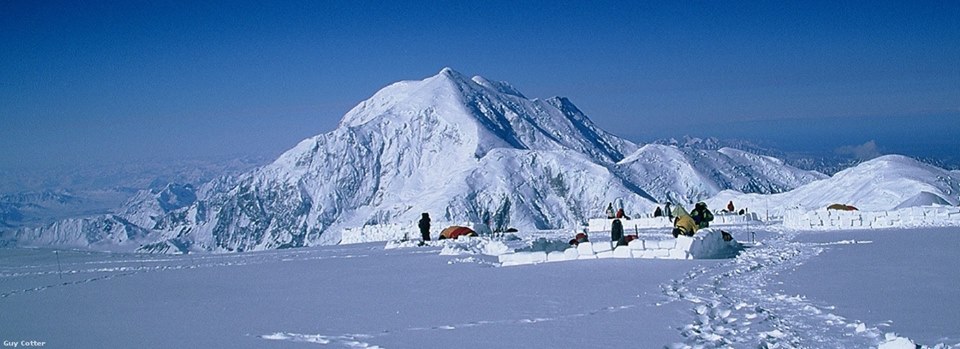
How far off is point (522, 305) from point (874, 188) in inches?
1746

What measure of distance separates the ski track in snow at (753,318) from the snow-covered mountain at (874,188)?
113ft

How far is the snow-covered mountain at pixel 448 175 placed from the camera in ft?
311

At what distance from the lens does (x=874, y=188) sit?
157 ft

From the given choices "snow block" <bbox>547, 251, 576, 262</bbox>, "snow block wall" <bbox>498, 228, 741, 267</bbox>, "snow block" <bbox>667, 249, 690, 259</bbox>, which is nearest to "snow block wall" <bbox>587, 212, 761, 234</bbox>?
"snow block wall" <bbox>498, 228, 741, 267</bbox>

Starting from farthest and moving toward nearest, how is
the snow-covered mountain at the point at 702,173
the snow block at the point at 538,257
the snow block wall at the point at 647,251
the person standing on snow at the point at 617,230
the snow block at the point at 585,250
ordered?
the snow-covered mountain at the point at 702,173 → the person standing on snow at the point at 617,230 → the snow block at the point at 585,250 → the snow block at the point at 538,257 → the snow block wall at the point at 647,251

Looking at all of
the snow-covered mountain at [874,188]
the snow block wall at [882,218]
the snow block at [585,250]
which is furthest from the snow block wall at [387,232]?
the snow-covered mountain at [874,188]

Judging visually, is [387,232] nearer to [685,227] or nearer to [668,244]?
[685,227]

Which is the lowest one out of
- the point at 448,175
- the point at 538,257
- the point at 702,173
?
the point at 538,257

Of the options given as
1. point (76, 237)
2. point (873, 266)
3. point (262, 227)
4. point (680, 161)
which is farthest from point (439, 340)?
point (76, 237)

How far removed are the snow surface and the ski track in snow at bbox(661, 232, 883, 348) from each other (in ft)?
0.07

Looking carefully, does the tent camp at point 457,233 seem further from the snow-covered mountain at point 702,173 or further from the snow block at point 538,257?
the snow-covered mountain at point 702,173

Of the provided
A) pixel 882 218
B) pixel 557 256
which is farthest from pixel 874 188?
pixel 557 256

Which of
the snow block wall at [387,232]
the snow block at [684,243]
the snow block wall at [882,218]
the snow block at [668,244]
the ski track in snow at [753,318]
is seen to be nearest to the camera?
the ski track in snow at [753,318]

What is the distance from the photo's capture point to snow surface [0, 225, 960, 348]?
25.1 ft
